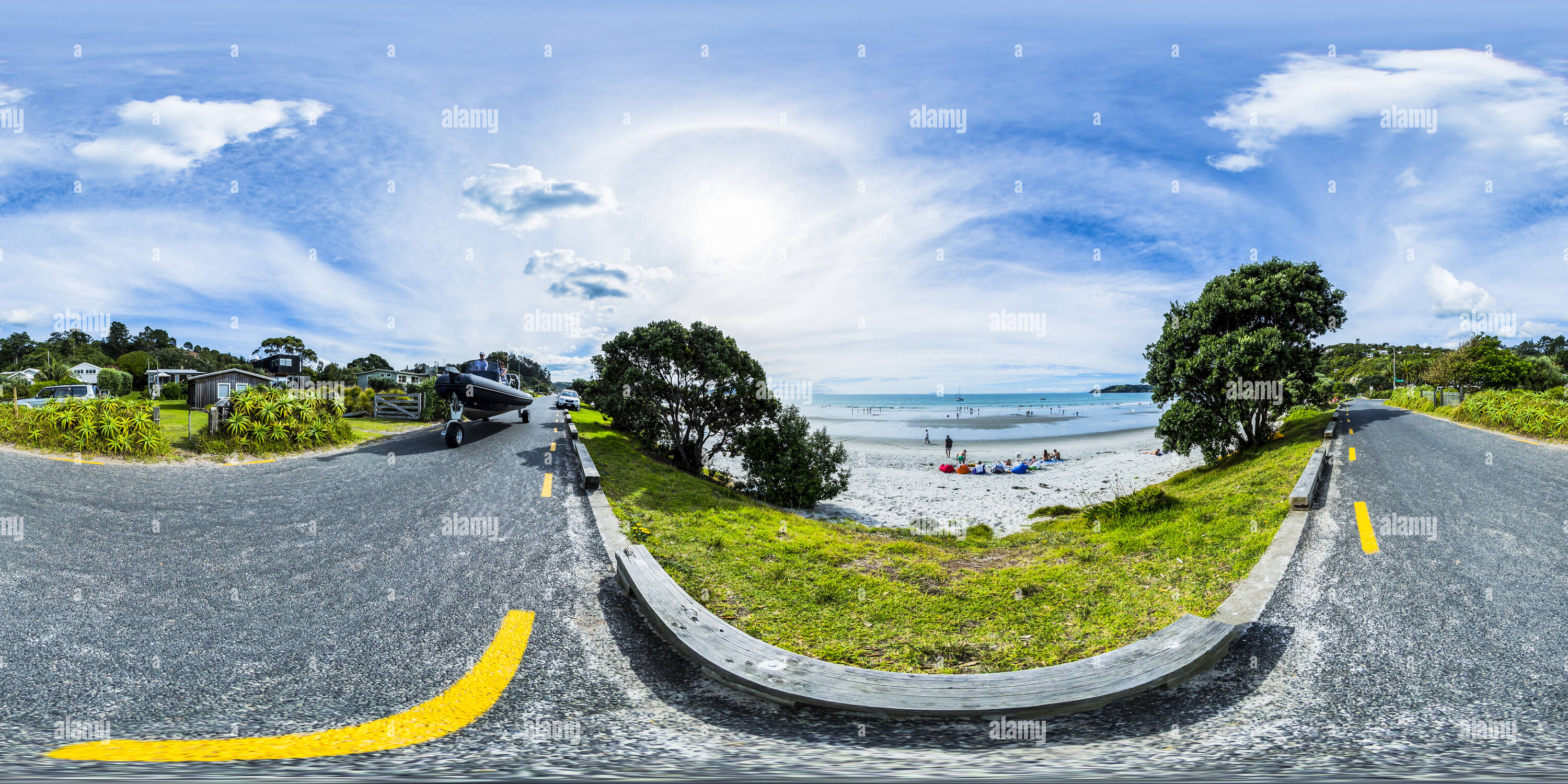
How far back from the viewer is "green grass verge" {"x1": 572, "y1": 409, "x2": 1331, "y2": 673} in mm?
4031

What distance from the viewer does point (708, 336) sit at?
12.9 metres

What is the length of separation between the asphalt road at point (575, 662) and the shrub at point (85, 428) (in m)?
3.28

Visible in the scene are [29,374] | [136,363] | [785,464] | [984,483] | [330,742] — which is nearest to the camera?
[330,742]

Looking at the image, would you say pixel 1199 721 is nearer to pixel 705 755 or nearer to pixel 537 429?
pixel 705 755

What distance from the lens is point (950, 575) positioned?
5633 millimetres

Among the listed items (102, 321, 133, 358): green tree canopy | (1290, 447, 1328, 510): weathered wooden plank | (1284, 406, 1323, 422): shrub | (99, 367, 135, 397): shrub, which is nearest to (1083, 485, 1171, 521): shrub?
(1290, 447, 1328, 510): weathered wooden plank

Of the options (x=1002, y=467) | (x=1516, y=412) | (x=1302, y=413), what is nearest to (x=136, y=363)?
(x=1002, y=467)

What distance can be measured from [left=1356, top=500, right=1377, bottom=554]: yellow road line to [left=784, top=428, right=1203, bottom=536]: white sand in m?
5.30

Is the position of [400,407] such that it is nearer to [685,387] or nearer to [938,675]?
[685,387]

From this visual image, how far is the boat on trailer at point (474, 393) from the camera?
1280cm

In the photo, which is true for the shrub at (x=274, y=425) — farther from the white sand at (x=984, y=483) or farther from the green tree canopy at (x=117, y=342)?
the green tree canopy at (x=117, y=342)

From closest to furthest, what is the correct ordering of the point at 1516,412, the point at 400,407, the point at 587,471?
1. the point at 587,471
2. the point at 1516,412
3. the point at 400,407

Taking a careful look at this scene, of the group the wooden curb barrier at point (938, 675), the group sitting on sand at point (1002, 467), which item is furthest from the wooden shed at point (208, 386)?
the group sitting on sand at point (1002, 467)

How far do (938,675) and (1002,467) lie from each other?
77.7 feet
